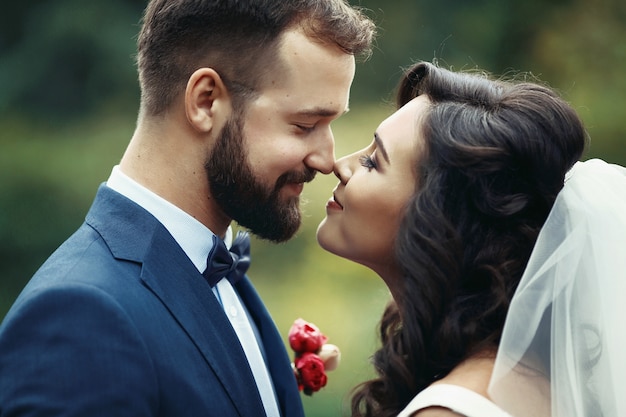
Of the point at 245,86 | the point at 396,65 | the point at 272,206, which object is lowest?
the point at 272,206

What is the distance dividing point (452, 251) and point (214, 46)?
1020 millimetres

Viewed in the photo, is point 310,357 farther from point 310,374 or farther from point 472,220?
point 472,220

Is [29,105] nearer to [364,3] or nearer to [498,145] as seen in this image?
[364,3]

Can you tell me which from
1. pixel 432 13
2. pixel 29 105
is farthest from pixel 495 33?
pixel 29 105

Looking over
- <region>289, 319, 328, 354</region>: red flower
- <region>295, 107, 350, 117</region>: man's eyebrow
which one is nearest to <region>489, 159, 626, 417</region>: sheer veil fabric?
<region>295, 107, 350, 117</region>: man's eyebrow

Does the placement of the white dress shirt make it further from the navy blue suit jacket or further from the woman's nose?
the woman's nose

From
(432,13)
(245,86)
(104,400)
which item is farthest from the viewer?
(432,13)

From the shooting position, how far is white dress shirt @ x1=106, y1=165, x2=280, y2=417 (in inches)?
111

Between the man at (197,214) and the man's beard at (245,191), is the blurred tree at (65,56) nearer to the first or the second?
the man at (197,214)

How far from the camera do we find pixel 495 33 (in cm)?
777

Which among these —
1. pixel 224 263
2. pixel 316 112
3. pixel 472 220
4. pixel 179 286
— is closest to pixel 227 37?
pixel 316 112

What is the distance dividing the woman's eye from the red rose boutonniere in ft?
2.93

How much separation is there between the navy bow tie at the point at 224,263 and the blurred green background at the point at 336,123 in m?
3.65

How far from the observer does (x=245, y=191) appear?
2975 millimetres
